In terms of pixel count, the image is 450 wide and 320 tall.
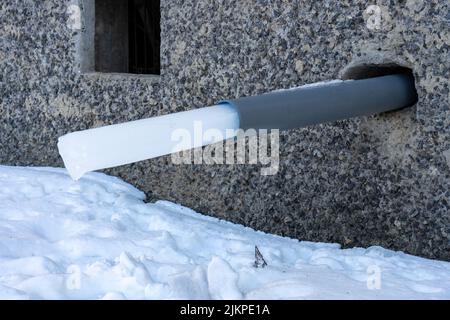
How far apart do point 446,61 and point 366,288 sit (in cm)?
81

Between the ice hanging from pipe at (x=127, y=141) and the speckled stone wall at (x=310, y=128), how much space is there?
0.80 meters

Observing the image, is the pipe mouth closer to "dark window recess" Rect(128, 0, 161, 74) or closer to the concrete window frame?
the concrete window frame

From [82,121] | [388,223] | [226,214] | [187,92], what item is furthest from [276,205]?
[82,121]

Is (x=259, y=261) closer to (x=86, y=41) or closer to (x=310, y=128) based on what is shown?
(x=310, y=128)

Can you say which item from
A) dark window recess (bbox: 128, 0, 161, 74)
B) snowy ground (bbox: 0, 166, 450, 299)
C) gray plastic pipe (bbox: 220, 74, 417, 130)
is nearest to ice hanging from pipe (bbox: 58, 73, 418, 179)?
gray plastic pipe (bbox: 220, 74, 417, 130)

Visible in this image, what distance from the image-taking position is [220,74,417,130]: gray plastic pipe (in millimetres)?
1908

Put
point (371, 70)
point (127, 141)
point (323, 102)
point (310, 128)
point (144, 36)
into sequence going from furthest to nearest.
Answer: point (144, 36)
point (310, 128)
point (371, 70)
point (323, 102)
point (127, 141)

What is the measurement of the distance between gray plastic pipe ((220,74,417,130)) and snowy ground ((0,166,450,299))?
476 millimetres

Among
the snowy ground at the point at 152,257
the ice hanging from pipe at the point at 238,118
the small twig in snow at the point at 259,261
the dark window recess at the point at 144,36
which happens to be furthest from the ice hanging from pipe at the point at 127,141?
the dark window recess at the point at 144,36

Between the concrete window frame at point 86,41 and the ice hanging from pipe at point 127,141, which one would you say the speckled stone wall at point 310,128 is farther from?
the ice hanging from pipe at point 127,141

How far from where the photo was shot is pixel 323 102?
6.66 feet

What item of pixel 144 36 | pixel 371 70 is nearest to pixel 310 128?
pixel 371 70

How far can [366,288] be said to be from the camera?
1933mm

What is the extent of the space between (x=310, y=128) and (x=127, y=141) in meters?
1.04
